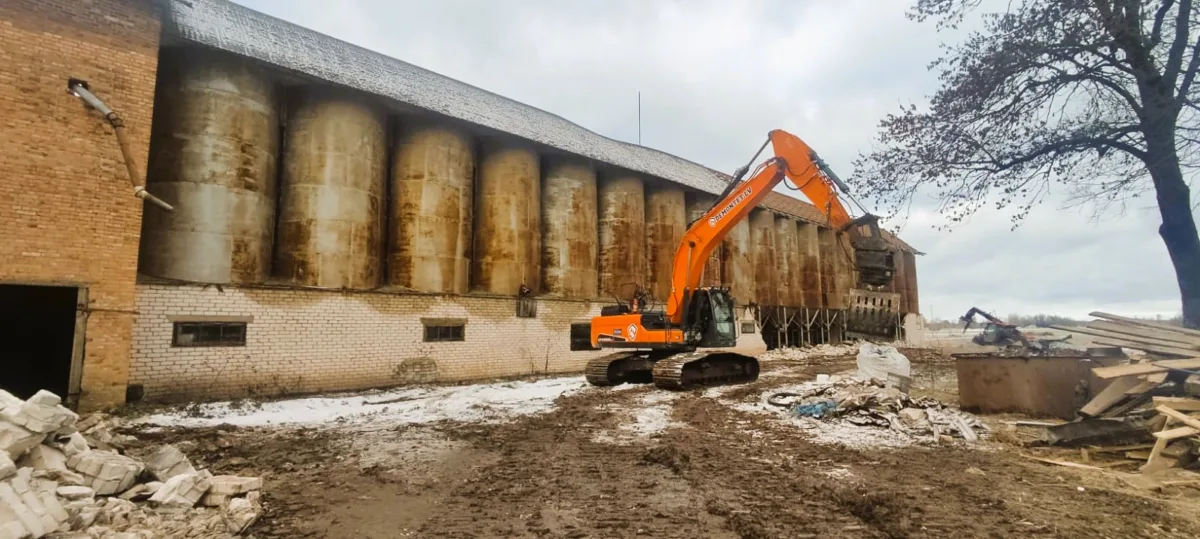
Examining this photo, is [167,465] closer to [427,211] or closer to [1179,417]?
[1179,417]

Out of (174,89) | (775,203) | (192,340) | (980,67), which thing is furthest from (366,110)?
(775,203)

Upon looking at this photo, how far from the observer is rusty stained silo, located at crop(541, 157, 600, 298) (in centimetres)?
1834

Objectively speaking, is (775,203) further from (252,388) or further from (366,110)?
(252,388)

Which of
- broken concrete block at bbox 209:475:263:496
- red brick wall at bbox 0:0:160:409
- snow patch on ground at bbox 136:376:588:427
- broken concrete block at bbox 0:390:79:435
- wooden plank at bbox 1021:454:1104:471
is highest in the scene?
red brick wall at bbox 0:0:160:409

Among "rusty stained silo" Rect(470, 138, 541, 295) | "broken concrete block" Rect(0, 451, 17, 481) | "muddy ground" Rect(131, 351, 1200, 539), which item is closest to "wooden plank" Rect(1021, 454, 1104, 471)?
"muddy ground" Rect(131, 351, 1200, 539)

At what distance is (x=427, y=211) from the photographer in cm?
1502

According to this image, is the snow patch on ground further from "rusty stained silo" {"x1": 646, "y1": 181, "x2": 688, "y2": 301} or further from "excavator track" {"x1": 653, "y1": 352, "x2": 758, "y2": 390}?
"rusty stained silo" {"x1": 646, "y1": 181, "x2": 688, "y2": 301}

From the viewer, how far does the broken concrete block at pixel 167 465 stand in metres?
4.91

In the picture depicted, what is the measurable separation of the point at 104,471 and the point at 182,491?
0.70 metres

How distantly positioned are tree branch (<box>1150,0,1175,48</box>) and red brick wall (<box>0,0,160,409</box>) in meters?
16.4

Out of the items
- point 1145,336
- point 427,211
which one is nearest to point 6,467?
point 427,211

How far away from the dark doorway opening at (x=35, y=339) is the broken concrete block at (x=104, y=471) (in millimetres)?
8777

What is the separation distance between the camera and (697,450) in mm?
6781

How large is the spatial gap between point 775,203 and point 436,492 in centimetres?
2910
